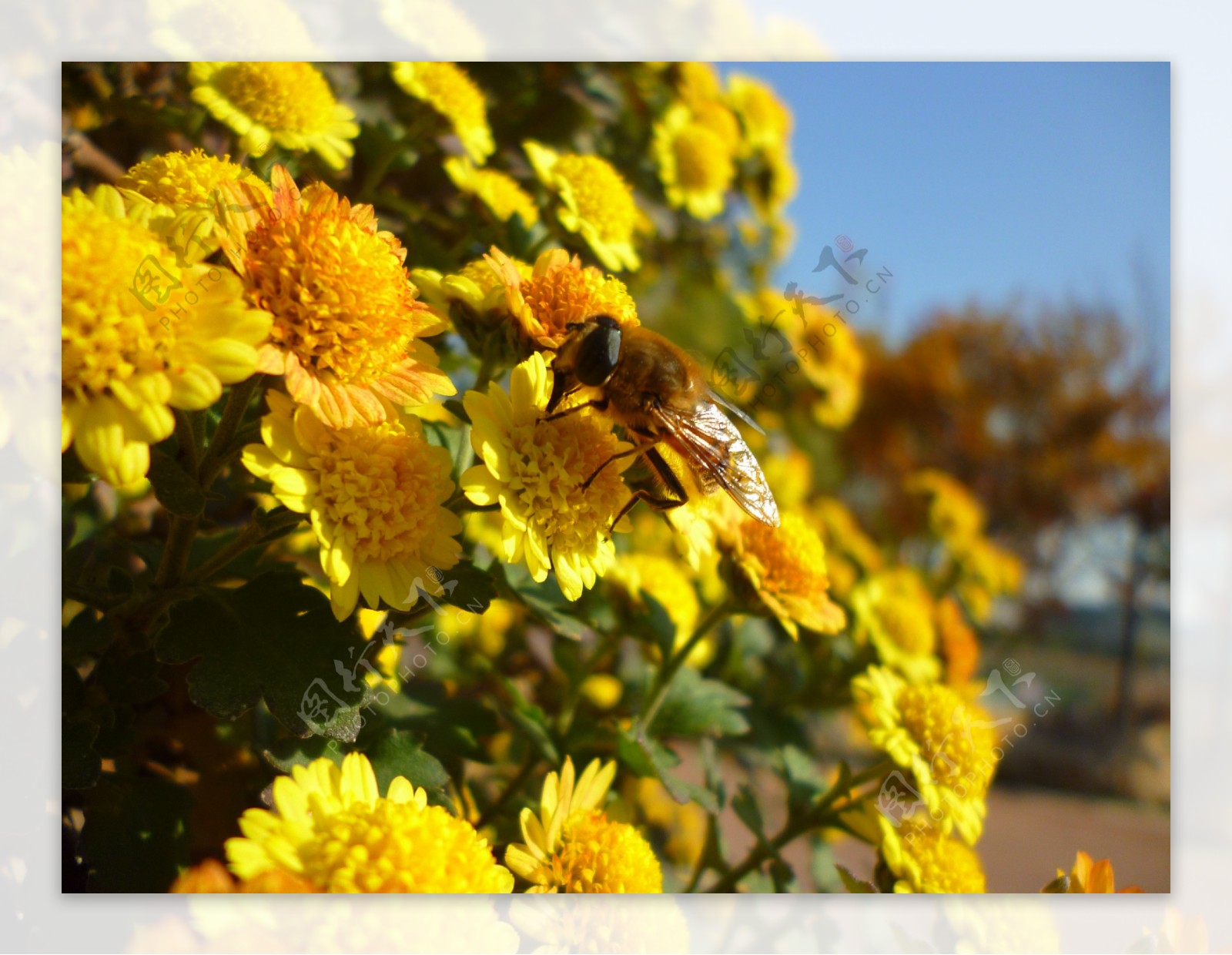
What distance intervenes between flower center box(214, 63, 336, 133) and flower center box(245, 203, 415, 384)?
1.07 ft

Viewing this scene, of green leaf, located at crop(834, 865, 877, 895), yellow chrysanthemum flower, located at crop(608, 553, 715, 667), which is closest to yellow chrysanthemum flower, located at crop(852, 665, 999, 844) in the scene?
green leaf, located at crop(834, 865, 877, 895)

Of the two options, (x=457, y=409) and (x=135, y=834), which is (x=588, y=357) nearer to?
(x=457, y=409)

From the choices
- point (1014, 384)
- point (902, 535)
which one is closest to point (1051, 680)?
point (902, 535)

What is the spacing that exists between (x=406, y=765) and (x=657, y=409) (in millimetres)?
351

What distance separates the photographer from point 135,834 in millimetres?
713

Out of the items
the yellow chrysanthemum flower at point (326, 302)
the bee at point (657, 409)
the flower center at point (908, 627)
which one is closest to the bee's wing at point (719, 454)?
the bee at point (657, 409)

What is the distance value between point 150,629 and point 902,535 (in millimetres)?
2203

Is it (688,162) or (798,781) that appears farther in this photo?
(688,162)

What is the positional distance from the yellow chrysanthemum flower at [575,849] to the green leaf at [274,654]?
212 mm

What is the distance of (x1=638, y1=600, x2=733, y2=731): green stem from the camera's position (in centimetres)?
93

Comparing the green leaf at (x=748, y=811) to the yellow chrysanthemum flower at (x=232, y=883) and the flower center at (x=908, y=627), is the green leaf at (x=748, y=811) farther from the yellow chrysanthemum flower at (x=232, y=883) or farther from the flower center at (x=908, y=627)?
the yellow chrysanthemum flower at (x=232, y=883)

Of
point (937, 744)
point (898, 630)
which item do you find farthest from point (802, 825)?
point (898, 630)

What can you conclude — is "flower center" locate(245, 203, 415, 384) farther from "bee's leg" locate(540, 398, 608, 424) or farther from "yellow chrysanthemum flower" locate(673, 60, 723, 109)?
"yellow chrysanthemum flower" locate(673, 60, 723, 109)

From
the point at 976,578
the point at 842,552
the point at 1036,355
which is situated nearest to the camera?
the point at 842,552
